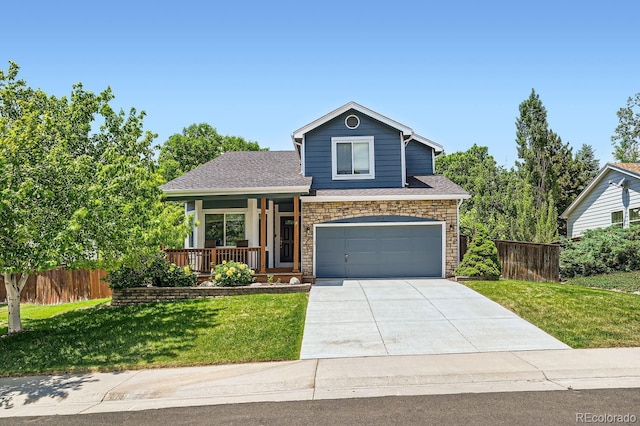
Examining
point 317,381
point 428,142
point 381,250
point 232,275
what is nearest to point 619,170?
point 428,142

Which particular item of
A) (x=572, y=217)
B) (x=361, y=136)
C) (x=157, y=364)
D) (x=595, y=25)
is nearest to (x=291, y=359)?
(x=157, y=364)

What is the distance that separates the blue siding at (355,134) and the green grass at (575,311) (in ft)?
17.5

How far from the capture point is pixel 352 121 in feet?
58.7

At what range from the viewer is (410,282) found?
1585 centimetres

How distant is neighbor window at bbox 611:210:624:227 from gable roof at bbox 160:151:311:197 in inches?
601

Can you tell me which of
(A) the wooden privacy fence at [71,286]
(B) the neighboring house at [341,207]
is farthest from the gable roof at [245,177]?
(A) the wooden privacy fence at [71,286]

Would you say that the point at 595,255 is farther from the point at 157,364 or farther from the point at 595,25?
the point at 157,364

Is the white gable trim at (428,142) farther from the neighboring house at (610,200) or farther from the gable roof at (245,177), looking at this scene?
the neighboring house at (610,200)

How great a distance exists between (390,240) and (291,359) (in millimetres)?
9108

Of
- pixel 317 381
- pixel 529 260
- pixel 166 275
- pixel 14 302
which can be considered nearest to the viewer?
pixel 317 381

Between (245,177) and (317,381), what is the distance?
11.4 meters

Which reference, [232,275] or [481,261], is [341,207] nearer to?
[232,275]

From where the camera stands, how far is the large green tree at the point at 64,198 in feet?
30.1

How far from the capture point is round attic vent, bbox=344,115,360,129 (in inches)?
703
